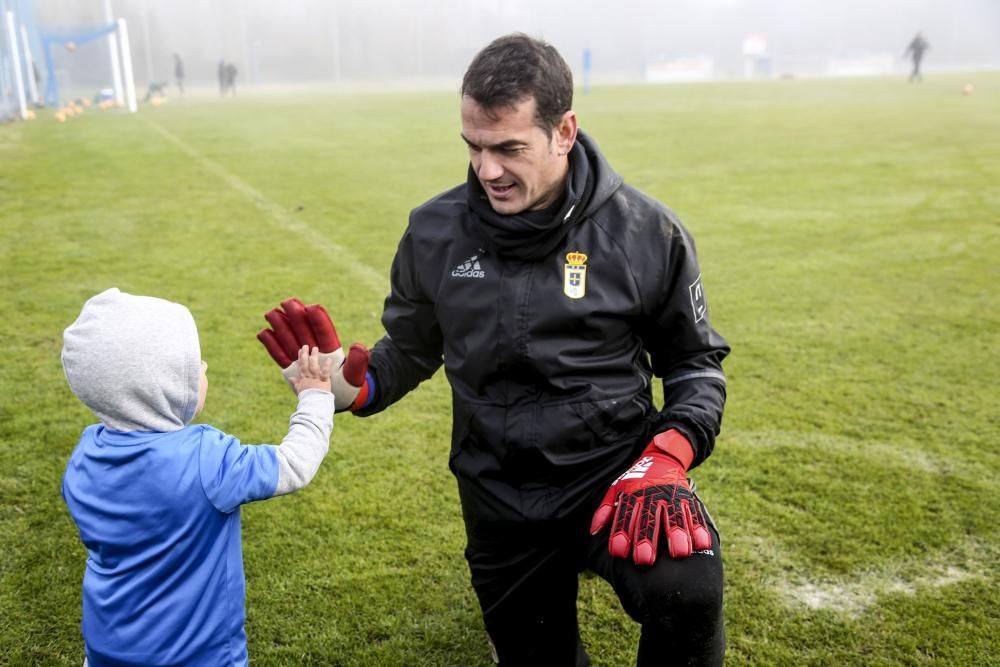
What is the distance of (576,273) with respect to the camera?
2254 mm

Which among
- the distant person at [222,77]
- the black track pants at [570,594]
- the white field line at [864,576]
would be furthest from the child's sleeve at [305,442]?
the distant person at [222,77]

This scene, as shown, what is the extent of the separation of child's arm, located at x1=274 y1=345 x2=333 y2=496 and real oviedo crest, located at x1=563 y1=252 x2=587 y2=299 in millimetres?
643

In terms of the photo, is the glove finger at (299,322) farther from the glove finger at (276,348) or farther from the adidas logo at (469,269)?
the adidas logo at (469,269)

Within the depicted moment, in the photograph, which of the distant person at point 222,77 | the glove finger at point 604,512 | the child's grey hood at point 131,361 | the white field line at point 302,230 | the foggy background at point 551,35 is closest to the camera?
the child's grey hood at point 131,361

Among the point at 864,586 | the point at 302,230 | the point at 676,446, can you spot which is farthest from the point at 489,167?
the point at 302,230

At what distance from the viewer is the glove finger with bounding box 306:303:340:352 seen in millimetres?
2307

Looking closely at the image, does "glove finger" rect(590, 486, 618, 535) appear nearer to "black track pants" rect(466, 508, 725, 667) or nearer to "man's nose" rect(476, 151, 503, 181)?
"black track pants" rect(466, 508, 725, 667)

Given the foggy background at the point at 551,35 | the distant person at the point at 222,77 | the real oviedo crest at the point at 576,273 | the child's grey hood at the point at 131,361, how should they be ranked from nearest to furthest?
the child's grey hood at the point at 131,361
the real oviedo crest at the point at 576,273
the distant person at the point at 222,77
the foggy background at the point at 551,35

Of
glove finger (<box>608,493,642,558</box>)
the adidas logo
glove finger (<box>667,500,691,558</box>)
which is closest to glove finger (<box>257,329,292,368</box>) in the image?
the adidas logo

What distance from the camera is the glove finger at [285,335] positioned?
231 cm

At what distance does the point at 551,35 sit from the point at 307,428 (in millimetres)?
76401

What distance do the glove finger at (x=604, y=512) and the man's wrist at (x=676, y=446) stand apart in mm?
164

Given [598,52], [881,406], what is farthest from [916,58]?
[598,52]

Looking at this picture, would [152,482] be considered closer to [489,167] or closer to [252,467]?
[252,467]
